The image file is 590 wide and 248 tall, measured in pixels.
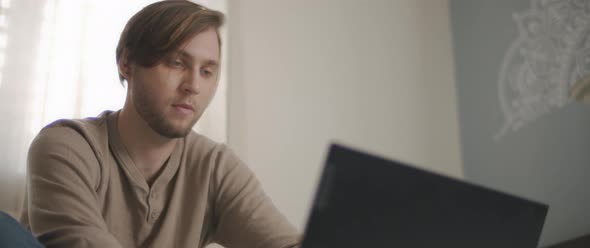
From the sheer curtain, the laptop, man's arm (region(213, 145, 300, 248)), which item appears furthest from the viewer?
the sheer curtain

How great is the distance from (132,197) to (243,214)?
230 millimetres

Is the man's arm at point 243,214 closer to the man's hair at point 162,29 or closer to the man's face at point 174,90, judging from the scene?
the man's face at point 174,90

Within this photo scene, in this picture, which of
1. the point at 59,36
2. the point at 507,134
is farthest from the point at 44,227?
the point at 507,134

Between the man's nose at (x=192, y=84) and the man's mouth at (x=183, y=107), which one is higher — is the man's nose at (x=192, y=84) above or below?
above

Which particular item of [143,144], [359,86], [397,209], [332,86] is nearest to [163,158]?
[143,144]

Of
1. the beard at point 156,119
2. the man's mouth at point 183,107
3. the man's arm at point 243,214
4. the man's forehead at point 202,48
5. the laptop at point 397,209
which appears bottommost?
the man's arm at point 243,214

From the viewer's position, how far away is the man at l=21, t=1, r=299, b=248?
969mm

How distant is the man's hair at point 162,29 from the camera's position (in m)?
1.08

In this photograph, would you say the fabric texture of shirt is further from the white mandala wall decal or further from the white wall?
the white mandala wall decal

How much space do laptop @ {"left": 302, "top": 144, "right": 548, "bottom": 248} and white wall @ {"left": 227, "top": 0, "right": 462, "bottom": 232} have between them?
1.42 metres

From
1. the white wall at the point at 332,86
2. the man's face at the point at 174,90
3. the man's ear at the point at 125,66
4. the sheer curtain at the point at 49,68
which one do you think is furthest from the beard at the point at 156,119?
the white wall at the point at 332,86

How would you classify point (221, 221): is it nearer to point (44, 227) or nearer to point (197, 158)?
point (197, 158)

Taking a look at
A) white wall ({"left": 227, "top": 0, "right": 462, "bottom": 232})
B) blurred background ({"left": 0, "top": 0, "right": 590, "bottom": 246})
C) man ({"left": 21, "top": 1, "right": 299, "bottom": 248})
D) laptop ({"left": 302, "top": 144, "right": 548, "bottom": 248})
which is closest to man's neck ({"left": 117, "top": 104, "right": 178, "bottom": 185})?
man ({"left": 21, "top": 1, "right": 299, "bottom": 248})

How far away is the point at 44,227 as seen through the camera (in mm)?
833
